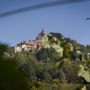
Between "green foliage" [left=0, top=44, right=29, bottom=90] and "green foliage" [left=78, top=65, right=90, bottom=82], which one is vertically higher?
"green foliage" [left=0, top=44, right=29, bottom=90]

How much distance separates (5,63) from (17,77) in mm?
13

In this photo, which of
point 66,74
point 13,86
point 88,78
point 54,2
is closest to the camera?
point 13,86

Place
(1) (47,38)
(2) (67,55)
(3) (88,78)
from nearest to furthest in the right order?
(3) (88,78)
(2) (67,55)
(1) (47,38)

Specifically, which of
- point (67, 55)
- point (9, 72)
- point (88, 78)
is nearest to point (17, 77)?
point (9, 72)

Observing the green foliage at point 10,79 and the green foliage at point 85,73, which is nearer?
the green foliage at point 10,79

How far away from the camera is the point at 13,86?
11 centimetres

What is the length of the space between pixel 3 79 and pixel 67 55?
585 millimetres

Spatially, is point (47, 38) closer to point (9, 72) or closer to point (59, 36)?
point (59, 36)

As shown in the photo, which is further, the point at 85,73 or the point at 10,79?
the point at 85,73

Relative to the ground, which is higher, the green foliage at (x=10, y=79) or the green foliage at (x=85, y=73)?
the green foliage at (x=10, y=79)

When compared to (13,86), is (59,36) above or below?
above

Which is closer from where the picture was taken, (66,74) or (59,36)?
(59,36)

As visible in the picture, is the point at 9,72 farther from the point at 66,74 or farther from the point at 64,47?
the point at 66,74

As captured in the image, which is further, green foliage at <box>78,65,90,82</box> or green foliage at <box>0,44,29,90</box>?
green foliage at <box>78,65,90,82</box>
